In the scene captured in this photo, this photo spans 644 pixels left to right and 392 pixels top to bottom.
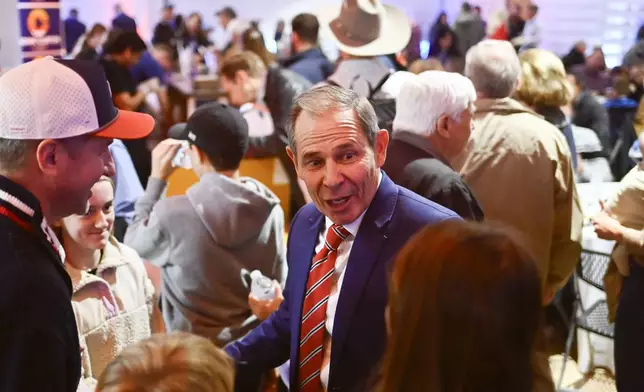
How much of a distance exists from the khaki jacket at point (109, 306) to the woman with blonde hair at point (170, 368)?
0.74 m

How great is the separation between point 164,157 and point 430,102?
107cm

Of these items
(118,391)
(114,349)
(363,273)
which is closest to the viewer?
(118,391)

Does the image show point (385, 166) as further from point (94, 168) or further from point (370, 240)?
point (94, 168)

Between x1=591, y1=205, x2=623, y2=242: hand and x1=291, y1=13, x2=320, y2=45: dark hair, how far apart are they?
3.40 meters

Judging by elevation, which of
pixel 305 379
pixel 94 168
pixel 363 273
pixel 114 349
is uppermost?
pixel 94 168

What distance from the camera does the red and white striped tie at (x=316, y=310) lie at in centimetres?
206

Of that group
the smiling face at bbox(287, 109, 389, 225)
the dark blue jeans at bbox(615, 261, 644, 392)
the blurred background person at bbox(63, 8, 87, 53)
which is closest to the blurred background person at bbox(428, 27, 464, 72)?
the blurred background person at bbox(63, 8, 87, 53)

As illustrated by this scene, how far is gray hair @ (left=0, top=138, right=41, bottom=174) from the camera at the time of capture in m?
1.65

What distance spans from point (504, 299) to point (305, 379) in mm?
913

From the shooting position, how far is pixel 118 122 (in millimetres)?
1800

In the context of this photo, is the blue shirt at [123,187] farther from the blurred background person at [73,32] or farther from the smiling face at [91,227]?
the blurred background person at [73,32]

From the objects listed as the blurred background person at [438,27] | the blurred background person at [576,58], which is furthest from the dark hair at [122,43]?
the blurred background person at [438,27]

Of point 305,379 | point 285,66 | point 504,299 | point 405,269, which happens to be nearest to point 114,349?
point 305,379

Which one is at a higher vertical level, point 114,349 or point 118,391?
point 118,391
